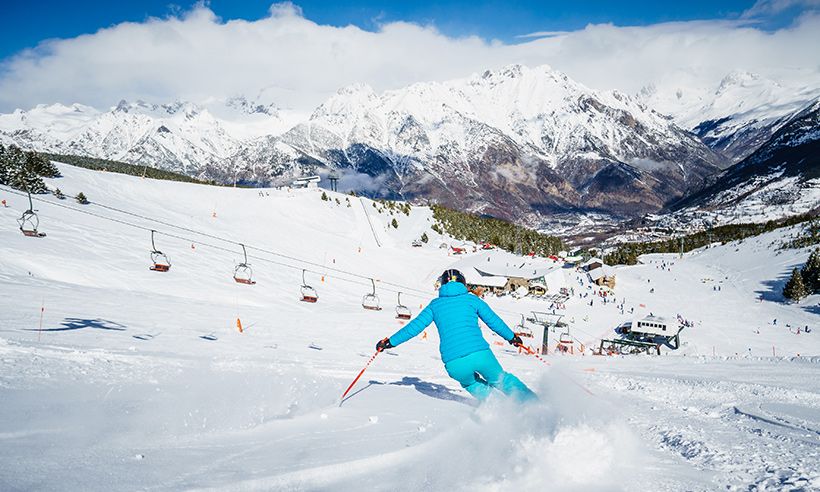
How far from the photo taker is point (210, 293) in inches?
1102

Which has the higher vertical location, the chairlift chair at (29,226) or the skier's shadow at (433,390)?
the chairlift chair at (29,226)

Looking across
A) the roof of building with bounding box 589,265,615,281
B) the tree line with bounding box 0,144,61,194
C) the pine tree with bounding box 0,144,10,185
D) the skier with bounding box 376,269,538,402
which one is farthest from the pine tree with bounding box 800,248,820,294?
the pine tree with bounding box 0,144,10,185

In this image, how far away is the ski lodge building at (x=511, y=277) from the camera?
3184 inches

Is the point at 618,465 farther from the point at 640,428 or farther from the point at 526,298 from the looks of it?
the point at 526,298

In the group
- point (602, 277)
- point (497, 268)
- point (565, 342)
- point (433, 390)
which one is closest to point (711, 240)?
point (602, 277)

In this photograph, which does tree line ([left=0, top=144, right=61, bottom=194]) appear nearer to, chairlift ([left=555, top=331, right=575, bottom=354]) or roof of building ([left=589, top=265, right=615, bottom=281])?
chairlift ([left=555, top=331, right=575, bottom=354])

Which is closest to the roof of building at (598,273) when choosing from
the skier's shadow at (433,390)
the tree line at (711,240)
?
the tree line at (711,240)

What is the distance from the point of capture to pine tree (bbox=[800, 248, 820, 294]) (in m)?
70.3

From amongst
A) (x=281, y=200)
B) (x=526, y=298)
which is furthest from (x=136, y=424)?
(x=281, y=200)

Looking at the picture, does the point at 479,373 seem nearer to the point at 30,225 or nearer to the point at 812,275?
the point at 30,225

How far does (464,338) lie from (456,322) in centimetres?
27

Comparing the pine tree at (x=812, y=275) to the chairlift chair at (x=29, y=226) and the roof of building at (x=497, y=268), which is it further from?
the chairlift chair at (x=29, y=226)

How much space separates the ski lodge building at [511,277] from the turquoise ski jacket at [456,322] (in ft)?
230

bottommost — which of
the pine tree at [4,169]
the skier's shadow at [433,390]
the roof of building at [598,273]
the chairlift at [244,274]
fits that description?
the skier's shadow at [433,390]
